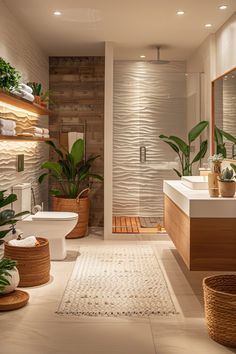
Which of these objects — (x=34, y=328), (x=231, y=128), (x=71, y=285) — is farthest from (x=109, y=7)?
(x=34, y=328)

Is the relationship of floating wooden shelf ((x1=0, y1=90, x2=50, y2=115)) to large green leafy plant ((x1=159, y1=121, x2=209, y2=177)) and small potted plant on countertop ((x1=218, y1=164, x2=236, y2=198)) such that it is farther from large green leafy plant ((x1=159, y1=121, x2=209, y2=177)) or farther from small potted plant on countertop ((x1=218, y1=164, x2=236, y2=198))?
small potted plant on countertop ((x1=218, y1=164, x2=236, y2=198))

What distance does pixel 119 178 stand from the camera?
19.6 feet

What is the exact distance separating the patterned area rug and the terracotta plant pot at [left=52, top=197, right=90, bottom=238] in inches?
27.8

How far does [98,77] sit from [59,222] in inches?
109

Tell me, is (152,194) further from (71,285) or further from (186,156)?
(71,285)

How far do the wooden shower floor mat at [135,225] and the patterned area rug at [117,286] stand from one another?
727 millimetres

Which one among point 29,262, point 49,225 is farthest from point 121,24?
point 29,262

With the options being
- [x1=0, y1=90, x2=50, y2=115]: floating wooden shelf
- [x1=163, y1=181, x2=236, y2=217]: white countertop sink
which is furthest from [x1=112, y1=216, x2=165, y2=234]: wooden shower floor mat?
[x1=163, y1=181, x2=236, y2=217]: white countertop sink

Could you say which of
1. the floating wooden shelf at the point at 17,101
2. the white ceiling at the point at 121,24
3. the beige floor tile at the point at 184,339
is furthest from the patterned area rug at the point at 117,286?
the white ceiling at the point at 121,24

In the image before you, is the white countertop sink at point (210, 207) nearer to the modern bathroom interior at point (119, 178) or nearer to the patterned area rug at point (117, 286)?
the modern bathroom interior at point (119, 178)

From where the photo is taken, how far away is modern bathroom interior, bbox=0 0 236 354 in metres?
2.92

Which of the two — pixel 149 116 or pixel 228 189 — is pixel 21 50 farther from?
pixel 228 189

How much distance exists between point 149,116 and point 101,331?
3.40 meters

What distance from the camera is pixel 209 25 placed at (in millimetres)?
4812
